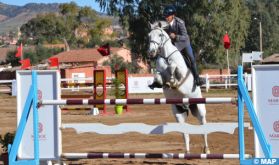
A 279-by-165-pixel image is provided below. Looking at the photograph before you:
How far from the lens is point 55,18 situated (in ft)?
348

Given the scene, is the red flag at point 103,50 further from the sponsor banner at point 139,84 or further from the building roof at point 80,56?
the building roof at point 80,56

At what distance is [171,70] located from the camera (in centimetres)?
937

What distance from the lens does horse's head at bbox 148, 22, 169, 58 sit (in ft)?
30.1

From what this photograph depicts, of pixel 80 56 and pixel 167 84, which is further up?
pixel 167 84

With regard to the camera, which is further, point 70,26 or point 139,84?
point 70,26

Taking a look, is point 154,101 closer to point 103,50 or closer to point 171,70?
point 171,70

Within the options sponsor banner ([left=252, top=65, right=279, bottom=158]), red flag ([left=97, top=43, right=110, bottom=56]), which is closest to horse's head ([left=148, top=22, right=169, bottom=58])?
sponsor banner ([left=252, top=65, right=279, bottom=158])

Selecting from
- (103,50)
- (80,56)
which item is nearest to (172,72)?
(103,50)

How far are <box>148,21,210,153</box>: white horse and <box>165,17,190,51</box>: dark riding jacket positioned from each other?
155 millimetres

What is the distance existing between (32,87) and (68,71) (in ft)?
168

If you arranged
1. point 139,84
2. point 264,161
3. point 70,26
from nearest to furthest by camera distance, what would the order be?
point 264,161
point 139,84
point 70,26

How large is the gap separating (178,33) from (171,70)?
2.53ft

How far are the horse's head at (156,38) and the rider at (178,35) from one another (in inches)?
7.8

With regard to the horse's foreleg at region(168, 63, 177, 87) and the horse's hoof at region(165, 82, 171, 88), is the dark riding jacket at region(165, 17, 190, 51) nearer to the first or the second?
the horse's foreleg at region(168, 63, 177, 87)
